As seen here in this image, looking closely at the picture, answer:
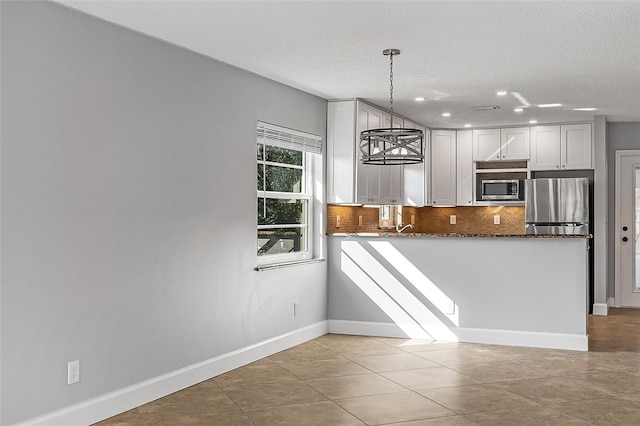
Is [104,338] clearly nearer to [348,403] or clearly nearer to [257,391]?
[257,391]

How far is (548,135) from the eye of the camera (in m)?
8.73

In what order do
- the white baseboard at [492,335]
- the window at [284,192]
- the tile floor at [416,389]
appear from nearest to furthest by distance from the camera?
the tile floor at [416,389], the window at [284,192], the white baseboard at [492,335]

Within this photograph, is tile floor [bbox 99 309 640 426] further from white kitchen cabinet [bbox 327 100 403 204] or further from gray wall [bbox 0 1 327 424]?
white kitchen cabinet [bbox 327 100 403 204]

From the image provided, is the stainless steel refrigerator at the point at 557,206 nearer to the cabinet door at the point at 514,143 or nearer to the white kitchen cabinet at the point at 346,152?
the cabinet door at the point at 514,143

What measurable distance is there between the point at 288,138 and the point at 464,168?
3.65 meters

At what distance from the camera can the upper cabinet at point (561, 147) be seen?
8.52 metres

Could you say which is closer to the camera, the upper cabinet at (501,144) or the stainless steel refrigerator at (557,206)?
the stainless steel refrigerator at (557,206)

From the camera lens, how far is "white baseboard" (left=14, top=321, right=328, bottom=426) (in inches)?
152

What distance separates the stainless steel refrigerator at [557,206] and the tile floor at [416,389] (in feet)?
7.22

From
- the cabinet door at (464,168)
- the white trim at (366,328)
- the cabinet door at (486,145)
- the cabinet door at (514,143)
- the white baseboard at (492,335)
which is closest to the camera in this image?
the white baseboard at (492,335)

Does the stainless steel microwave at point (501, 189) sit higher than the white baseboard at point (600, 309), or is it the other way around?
the stainless steel microwave at point (501, 189)

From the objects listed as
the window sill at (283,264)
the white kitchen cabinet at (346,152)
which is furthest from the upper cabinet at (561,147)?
the window sill at (283,264)

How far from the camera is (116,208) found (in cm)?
424

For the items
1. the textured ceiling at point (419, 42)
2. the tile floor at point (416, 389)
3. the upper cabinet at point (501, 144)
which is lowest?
the tile floor at point (416, 389)
